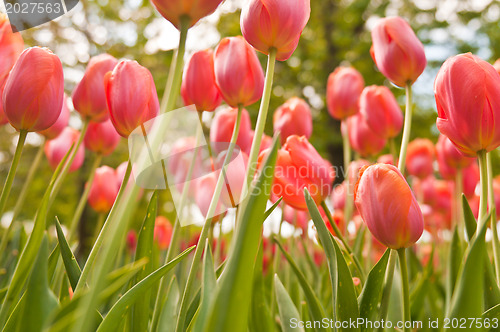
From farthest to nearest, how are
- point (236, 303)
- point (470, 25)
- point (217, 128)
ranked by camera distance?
point (470, 25), point (217, 128), point (236, 303)

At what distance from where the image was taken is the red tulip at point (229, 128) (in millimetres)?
856

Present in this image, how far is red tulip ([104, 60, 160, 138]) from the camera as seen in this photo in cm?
54

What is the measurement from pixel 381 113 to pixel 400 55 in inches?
13.0

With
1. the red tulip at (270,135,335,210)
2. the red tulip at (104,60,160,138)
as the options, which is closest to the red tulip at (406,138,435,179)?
the red tulip at (270,135,335,210)

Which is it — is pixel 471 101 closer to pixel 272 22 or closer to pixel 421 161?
pixel 272 22

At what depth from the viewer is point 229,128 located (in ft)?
2.81

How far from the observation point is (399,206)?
0.50m

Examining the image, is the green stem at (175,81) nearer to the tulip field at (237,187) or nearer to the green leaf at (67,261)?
the tulip field at (237,187)

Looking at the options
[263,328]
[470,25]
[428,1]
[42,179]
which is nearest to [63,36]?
[42,179]

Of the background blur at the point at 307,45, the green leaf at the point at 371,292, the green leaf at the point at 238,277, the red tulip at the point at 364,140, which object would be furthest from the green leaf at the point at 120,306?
the background blur at the point at 307,45

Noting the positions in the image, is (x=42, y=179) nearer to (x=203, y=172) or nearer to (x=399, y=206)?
(x=203, y=172)

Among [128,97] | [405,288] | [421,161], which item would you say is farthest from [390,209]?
[421,161]

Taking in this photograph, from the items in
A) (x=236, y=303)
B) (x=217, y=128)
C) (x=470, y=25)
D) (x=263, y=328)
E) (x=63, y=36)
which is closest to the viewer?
(x=236, y=303)

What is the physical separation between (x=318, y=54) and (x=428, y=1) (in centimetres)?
174
